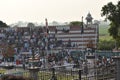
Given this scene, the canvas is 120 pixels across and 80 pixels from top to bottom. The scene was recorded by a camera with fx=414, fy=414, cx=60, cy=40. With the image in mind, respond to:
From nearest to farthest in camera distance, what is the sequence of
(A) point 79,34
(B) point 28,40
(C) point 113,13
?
(C) point 113,13, (A) point 79,34, (B) point 28,40

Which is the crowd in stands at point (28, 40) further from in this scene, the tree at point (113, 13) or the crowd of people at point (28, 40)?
the tree at point (113, 13)

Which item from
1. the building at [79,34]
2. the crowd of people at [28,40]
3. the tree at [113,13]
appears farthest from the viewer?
the building at [79,34]

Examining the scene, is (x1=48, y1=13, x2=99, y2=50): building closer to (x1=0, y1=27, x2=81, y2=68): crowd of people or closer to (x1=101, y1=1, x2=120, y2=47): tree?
(x1=0, y1=27, x2=81, y2=68): crowd of people

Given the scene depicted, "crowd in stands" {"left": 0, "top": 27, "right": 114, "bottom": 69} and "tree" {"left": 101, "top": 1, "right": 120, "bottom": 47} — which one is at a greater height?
"tree" {"left": 101, "top": 1, "right": 120, "bottom": 47}

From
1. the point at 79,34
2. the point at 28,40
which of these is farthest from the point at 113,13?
the point at 28,40

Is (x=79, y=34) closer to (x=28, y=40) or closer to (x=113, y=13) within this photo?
(x=28, y=40)

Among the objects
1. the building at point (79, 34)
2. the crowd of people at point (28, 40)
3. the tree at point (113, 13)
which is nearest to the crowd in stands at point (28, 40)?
the crowd of people at point (28, 40)

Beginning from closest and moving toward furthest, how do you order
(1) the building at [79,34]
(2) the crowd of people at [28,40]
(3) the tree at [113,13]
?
(3) the tree at [113,13], (2) the crowd of people at [28,40], (1) the building at [79,34]

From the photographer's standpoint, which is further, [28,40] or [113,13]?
[28,40]

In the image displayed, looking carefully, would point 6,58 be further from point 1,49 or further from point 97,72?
point 97,72

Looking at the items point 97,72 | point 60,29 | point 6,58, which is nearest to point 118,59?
point 97,72

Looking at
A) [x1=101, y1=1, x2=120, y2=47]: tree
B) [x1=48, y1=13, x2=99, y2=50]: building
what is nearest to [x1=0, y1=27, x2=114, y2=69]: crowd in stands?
[x1=48, y1=13, x2=99, y2=50]: building

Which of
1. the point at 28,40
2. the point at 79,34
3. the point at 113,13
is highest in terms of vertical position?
the point at 113,13

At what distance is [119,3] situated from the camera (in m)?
25.2
